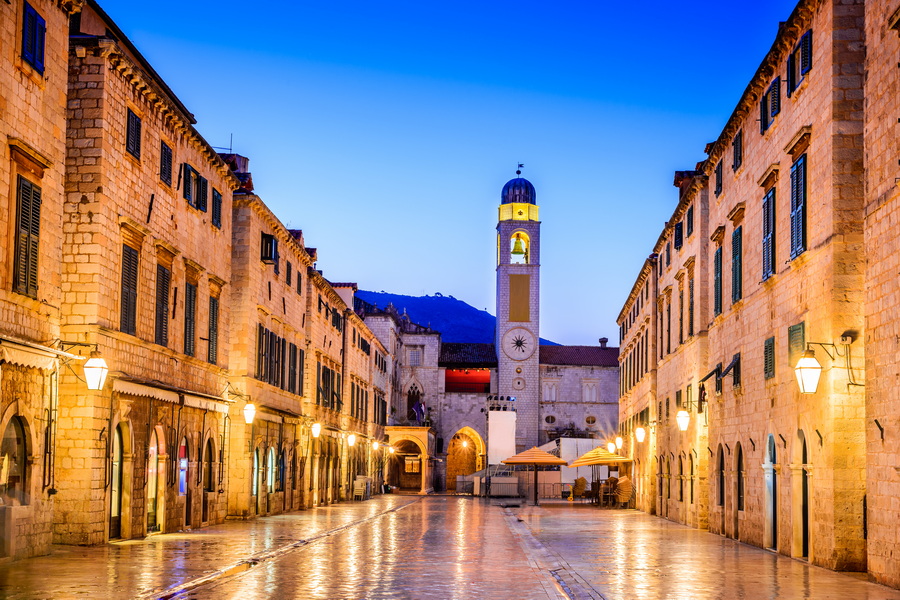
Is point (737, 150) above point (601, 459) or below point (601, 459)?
Answer: above

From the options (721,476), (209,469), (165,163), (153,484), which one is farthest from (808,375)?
(209,469)

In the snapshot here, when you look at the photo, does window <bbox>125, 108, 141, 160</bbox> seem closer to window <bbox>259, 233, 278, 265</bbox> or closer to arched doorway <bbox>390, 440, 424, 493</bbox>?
window <bbox>259, 233, 278, 265</bbox>

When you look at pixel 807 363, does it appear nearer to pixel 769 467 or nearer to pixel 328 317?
pixel 769 467

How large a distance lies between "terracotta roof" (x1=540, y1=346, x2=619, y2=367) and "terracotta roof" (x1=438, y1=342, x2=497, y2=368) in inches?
181

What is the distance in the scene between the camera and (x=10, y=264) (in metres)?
16.5

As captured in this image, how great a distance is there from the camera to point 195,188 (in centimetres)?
2722

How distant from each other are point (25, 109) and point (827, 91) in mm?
12866

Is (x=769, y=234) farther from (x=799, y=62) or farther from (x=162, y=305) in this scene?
(x=162, y=305)

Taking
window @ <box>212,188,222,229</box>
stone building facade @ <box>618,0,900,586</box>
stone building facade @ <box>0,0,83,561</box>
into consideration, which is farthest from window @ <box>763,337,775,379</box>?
window @ <box>212,188,222,229</box>

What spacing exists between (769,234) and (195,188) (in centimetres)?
1387

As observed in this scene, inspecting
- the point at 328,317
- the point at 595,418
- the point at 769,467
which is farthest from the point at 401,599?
the point at 595,418

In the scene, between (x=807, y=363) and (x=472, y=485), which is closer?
(x=807, y=363)

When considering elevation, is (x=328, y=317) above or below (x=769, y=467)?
above

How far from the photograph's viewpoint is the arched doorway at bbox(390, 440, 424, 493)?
89500 mm
